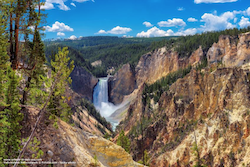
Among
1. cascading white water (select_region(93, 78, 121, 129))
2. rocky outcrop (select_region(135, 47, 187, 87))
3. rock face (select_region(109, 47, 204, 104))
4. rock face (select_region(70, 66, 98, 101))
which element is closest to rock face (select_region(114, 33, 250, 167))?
rocky outcrop (select_region(135, 47, 187, 87))

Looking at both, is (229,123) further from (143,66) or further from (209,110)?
(143,66)

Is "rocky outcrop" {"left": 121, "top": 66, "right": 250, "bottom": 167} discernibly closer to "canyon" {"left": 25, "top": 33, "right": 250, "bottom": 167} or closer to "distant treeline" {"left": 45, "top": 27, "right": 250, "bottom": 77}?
"canyon" {"left": 25, "top": 33, "right": 250, "bottom": 167}

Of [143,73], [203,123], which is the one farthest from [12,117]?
[143,73]

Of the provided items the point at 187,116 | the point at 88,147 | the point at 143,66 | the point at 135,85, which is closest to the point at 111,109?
the point at 135,85

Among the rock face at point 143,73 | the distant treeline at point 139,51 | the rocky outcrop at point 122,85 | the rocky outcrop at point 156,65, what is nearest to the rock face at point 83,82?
the distant treeline at point 139,51

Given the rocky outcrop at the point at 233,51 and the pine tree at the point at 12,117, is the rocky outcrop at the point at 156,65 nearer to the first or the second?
the rocky outcrop at the point at 233,51

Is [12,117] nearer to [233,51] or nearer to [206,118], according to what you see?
[206,118]
